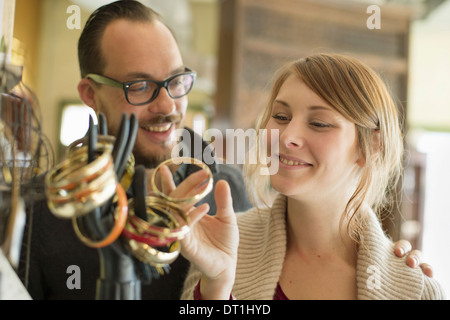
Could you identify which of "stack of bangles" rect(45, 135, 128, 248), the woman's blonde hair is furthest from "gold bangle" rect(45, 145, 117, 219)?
the woman's blonde hair

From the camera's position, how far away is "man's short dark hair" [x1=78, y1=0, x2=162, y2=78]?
40 centimetres

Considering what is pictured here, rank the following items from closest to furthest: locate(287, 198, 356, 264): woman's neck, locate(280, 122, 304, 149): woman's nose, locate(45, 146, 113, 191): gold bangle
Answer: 1. locate(45, 146, 113, 191): gold bangle
2. locate(280, 122, 304, 149): woman's nose
3. locate(287, 198, 356, 264): woman's neck

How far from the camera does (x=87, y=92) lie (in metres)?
0.42

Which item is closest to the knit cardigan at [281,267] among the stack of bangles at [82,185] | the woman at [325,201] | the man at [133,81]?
the woman at [325,201]

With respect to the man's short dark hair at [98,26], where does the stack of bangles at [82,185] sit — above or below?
below

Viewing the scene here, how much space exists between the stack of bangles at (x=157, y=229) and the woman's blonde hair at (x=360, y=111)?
6.9 inches

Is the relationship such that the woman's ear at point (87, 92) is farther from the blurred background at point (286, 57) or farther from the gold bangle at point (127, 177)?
the gold bangle at point (127, 177)

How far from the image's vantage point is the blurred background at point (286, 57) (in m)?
0.45

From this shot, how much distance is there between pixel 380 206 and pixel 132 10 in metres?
0.35

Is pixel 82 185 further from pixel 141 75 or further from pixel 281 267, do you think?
pixel 281 267

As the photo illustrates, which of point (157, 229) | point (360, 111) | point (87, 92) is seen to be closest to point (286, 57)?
point (360, 111)

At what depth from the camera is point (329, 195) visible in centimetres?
48

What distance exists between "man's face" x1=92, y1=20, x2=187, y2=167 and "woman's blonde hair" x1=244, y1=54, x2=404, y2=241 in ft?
0.37

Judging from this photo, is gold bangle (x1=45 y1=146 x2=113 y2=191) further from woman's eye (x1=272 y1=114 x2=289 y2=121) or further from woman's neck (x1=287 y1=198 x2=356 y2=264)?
woman's neck (x1=287 y1=198 x2=356 y2=264)
